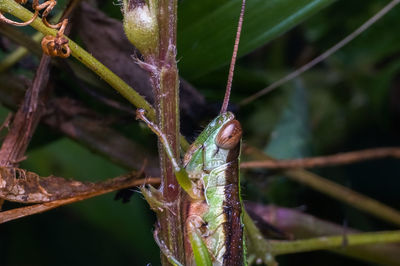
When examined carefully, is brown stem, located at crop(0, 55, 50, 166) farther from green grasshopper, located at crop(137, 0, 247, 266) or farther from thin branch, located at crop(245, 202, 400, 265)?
thin branch, located at crop(245, 202, 400, 265)

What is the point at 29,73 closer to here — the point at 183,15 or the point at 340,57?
the point at 183,15

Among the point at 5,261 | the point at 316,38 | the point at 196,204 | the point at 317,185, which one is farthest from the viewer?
the point at 316,38

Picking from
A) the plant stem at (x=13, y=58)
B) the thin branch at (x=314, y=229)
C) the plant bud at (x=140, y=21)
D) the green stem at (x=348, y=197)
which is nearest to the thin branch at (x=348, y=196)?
the green stem at (x=348, y=197)

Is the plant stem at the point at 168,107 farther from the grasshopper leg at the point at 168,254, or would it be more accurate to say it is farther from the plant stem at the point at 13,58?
the plant stem at the point at 13,58

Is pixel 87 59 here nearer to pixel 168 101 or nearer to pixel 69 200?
pixel 168 101

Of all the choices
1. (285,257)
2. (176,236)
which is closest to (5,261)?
(285,257)

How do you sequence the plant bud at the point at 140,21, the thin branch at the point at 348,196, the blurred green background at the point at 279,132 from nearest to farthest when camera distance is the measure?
the plant bud at the point at 140,21, the blurred green background at the point at 279,132, the thin branch at the point at 348,196
